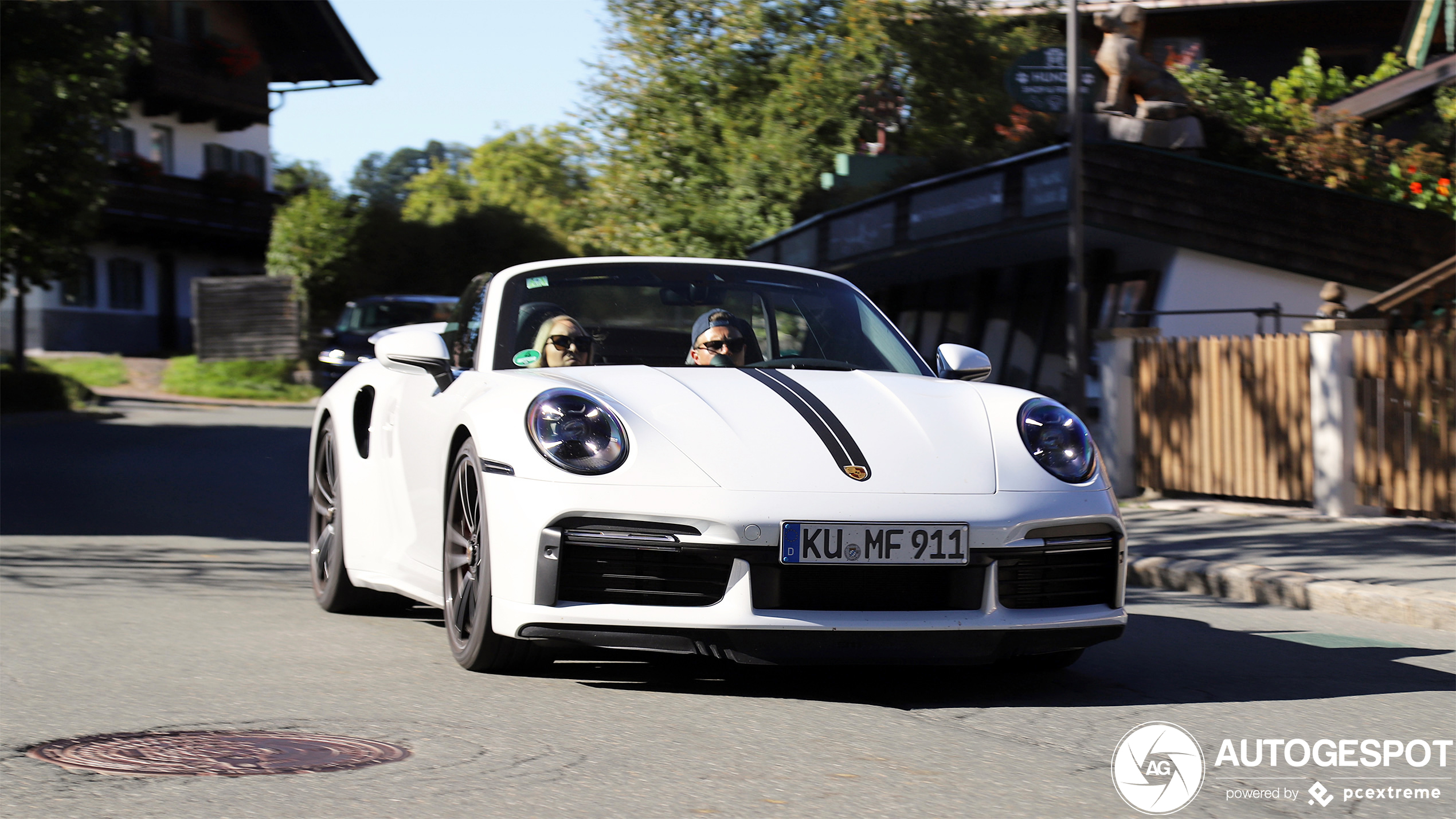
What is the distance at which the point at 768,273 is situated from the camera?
253 inches

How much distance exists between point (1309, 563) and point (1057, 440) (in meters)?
4.56

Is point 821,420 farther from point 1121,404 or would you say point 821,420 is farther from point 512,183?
point 512,183

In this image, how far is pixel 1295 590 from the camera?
27.5 ft

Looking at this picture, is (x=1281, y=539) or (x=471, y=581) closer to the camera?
(x=471, y=581)

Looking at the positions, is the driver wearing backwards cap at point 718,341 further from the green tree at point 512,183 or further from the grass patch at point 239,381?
the green tree at point 512,183

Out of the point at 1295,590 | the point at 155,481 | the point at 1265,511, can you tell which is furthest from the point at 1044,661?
the point at 155,481

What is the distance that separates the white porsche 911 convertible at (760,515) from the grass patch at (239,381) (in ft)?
87.9

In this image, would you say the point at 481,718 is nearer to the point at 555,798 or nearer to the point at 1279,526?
the point at 555,798

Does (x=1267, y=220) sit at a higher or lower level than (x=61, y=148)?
lower

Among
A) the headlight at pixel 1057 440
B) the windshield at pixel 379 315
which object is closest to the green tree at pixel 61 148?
the windshield at pixel 379 315

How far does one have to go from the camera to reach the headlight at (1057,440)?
509cm

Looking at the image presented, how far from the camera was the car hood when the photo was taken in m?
4.77

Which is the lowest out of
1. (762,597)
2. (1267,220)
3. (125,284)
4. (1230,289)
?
(762,597)

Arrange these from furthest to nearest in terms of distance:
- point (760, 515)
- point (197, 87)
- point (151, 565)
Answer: point (197, 87) < point (151, 565) < point (760, 515)
